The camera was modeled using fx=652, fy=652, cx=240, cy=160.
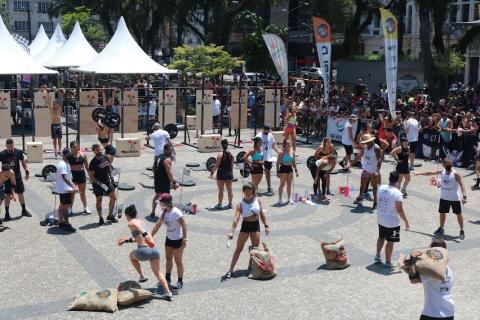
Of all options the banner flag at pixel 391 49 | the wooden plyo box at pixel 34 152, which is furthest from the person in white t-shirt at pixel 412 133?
the wooden plyo box at pixel 34 152

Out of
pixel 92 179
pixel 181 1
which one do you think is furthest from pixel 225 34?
pixel 92 179

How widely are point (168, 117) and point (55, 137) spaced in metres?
4.96

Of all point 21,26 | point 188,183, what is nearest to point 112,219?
point 188,183

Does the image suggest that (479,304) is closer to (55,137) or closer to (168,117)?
(55,137)

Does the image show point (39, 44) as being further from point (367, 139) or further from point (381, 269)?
point (381, 269)

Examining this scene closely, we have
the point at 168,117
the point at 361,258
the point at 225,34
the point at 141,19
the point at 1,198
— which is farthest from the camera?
the point at 141,19

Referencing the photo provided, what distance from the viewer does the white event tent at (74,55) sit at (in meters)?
33.5

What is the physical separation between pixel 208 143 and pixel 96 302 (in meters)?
14.1

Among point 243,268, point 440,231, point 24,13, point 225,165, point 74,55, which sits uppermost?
point 24,13

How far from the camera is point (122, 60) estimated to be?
1035 inches

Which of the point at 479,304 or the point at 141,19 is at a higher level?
the point at 141,19

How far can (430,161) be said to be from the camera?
22.1 m

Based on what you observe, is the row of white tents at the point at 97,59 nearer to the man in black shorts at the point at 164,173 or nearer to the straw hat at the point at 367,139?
the man in black shorts at the point at 164,173

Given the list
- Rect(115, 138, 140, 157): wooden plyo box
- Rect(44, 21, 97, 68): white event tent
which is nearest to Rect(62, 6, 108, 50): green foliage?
Rect(44, 21, 97, 68): white event tent
